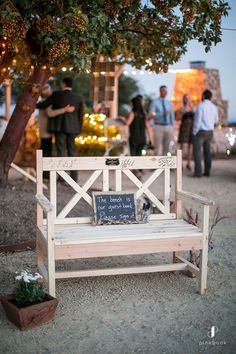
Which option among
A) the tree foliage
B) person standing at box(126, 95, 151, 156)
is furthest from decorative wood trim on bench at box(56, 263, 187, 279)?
person standing at box(126, 95, 151, 156)

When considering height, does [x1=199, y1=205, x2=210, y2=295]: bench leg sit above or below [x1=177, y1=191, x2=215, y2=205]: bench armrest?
below

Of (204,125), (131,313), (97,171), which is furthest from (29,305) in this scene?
(204,125)

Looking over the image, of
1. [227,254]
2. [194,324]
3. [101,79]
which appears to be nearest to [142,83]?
[101,79]

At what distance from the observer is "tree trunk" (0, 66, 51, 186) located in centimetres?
734

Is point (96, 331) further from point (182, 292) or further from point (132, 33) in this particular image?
point (132, 33)

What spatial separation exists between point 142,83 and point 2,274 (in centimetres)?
2553

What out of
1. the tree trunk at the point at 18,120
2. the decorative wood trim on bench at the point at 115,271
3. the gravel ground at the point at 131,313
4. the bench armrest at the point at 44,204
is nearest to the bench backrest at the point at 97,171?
the bench armrest at the point at 44,204

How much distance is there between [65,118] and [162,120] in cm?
271

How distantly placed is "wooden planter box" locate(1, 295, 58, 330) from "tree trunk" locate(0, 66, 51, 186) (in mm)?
3791

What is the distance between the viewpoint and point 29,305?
373 centimetres

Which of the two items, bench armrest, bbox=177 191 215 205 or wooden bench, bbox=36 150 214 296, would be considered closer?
wooden bench, bbox=36 150 214 296

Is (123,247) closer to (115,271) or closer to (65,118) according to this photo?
(115,271)

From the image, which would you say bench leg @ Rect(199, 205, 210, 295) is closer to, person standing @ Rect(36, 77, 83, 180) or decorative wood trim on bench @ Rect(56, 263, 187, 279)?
decorative wood trim on bench @ Rect(56, 263, 187, 279)

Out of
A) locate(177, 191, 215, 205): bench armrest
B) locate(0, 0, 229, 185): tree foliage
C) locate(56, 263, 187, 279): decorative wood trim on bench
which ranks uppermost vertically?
locate(0, 0, 229, 185): tree foliage
